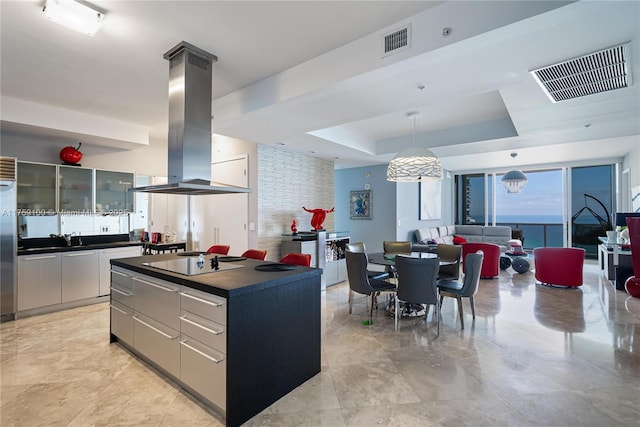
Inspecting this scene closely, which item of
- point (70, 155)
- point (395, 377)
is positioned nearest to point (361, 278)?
point (395, 377)

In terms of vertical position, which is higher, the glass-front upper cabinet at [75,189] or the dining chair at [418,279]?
the glass-front upper cabinet at [75,189]

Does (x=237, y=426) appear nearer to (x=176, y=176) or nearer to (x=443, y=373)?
(x=443, y=373)

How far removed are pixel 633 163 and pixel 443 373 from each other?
7.23 meters

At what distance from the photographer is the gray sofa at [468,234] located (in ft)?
25.8

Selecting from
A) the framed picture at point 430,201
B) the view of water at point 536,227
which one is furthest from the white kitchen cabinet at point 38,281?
the view of water at point 536,227

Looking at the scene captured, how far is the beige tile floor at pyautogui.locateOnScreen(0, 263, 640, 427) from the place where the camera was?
2098 mm

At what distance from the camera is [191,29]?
250 cm

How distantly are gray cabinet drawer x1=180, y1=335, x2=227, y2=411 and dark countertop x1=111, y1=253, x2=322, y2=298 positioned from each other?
1.33 feet

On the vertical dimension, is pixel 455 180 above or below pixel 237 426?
above

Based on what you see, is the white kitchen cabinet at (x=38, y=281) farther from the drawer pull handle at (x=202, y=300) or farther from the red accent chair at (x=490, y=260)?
the red accent chair at (x=490, y=260)

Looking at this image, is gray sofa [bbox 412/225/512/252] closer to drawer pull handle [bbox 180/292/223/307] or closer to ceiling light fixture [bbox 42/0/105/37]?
drawer pull handle [bbox 180/292/223/307]

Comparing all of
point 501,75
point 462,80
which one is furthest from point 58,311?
point 501,75

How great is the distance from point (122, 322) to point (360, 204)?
19.3 ft

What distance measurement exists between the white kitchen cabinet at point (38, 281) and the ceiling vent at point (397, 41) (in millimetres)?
4782
